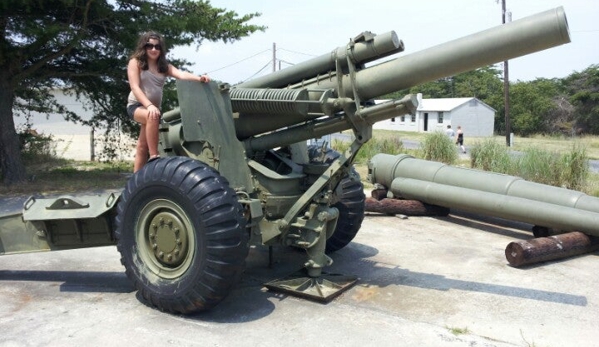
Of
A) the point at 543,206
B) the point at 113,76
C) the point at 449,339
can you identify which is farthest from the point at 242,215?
the point at 113,76

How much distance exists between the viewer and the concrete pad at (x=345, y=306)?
3.94 meters

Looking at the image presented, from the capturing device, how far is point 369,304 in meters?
4.61

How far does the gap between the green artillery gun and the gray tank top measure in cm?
32

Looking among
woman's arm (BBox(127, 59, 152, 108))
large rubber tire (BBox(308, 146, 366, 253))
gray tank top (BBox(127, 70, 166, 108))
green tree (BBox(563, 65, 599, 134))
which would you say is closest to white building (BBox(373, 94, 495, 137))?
green tree (BBox(563, 65, 599, 134))

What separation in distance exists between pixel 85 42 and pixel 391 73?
29.1 feet

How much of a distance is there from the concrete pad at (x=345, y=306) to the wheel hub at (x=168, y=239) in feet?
1.40

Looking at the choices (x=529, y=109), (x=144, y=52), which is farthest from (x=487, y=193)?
(x=529, y=109)

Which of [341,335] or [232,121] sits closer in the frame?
[341,335]

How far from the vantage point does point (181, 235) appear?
14.2 ft

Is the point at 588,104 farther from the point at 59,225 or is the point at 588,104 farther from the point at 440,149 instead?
the point at 59,225

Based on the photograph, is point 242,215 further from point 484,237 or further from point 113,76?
point 113,76

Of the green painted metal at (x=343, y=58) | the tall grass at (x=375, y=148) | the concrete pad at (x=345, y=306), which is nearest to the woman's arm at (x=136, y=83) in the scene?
the green painted metal at (x=343, y=58)

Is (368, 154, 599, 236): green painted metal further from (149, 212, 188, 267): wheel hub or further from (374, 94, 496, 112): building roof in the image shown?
(374, 94, 496, 112): building roof

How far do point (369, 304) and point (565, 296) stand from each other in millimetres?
1753
